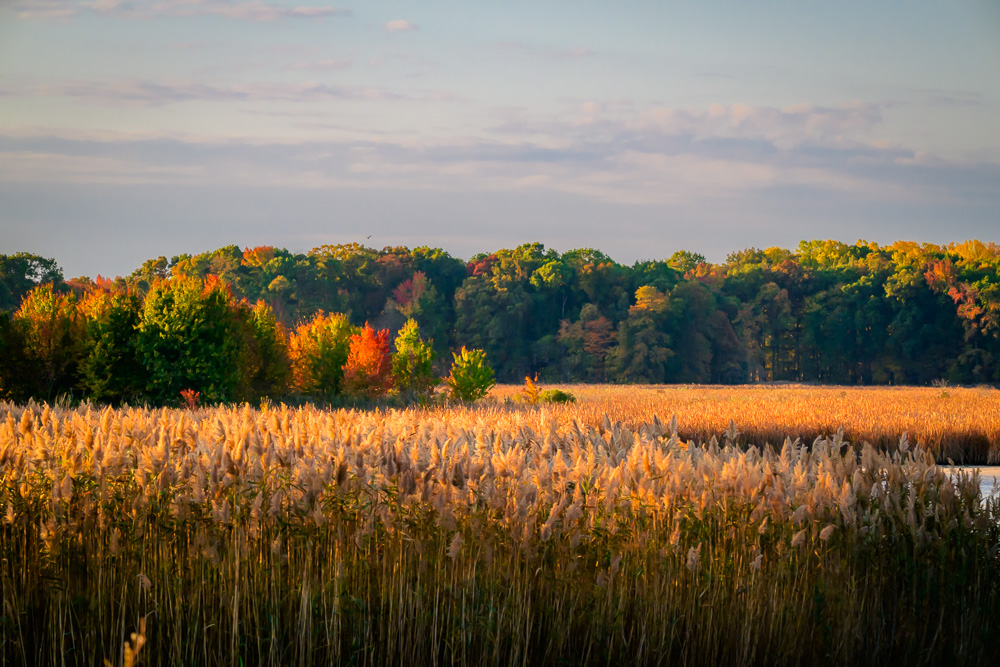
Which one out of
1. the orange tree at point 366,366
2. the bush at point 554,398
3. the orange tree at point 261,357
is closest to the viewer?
the orange tree at point 261,357

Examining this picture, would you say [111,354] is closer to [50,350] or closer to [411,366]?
[50,350]

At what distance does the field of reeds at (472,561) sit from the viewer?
4914 millimetres

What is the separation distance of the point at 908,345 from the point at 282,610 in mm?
58690

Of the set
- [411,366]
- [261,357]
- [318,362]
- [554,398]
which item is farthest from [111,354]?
[554,398]

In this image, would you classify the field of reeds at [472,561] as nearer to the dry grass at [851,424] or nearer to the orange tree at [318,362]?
the dry grass at [851,424]

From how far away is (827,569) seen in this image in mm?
5473

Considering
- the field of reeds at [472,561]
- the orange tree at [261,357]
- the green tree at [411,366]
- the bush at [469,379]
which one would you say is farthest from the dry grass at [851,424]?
the field of reeds at [472,561]

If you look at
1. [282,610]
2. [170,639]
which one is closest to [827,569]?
[282,610]

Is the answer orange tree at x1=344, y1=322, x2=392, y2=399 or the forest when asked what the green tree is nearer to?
orange tree at x1=344, y1=322, x2=392, y2=399

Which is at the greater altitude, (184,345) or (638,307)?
(638,307)

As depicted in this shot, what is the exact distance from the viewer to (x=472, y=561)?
16.8 feet

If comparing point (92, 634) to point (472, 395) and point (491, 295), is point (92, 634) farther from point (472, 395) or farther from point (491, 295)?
point (491, 295)

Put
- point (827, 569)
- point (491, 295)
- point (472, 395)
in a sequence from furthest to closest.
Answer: point (491, 295)
point (472, 395)
point (827, 569)

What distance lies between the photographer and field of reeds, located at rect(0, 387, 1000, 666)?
491cm
